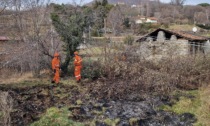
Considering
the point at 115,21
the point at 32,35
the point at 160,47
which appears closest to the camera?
the point at 32,35

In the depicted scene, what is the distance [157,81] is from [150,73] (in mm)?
526

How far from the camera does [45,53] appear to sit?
13.3 meters

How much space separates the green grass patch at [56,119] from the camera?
7764 mm

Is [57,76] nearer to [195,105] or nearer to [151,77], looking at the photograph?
[151,77]

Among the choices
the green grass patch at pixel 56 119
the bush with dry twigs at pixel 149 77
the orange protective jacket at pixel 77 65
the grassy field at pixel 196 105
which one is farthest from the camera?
the orange protective jacket at pixel 77 65

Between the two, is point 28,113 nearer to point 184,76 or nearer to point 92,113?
point 92,113

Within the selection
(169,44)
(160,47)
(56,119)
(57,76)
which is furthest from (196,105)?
(160,47)

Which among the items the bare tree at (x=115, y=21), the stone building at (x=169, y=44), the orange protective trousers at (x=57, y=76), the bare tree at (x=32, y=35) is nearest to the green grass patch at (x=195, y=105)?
the orange protective trousers at (x=57, y=76)

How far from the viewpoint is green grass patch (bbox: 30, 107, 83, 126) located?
306 inches

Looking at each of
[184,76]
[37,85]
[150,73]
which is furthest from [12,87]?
[184,76]

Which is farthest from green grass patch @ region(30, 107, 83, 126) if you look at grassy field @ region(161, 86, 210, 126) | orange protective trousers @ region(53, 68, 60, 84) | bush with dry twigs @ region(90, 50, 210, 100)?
orange protective trousers @ region(53, 68, 60, 84)

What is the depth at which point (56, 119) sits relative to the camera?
799 cm

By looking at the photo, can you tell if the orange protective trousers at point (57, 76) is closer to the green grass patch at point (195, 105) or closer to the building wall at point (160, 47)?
the green grass patch at point (195, 105)

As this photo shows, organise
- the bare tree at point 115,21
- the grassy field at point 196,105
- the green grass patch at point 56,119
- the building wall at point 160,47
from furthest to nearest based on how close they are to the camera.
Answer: the bare tree at point 115,21
the building wall at point 160,47
the grassy field at point 196,105
the green grass patch at point 56,119
